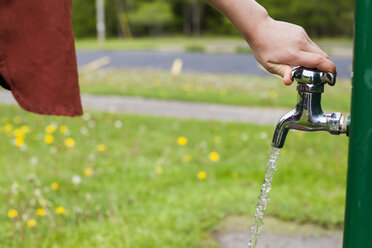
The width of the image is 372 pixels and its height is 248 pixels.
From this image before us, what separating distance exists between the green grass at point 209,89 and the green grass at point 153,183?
5.19 ft

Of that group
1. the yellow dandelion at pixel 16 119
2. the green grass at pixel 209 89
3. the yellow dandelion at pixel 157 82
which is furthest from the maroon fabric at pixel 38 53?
the yellow dandelion at pixel 157 82

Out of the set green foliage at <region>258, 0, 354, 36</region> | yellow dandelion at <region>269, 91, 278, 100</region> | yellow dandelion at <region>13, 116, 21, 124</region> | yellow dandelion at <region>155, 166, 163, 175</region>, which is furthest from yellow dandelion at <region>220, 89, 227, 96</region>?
green foliage at <region>258, 0, 354, 36</region>

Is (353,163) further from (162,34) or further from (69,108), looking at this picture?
(162,34)

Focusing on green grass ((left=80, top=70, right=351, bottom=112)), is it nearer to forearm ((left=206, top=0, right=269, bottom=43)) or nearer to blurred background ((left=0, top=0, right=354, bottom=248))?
blurred background ((left=0, top=0, right=354, bottom=248))

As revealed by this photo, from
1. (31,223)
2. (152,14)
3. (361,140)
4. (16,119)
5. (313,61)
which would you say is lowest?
(152,14)

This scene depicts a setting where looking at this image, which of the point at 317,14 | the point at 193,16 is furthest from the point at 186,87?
the point at 193,16

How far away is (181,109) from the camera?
5516mm

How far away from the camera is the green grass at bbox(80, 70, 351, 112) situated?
5.89 meters

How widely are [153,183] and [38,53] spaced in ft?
6.31

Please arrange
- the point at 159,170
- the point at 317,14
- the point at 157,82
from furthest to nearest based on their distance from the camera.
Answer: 1. the point at 317,14
2. the point at 157,82
3. the point at 159,170

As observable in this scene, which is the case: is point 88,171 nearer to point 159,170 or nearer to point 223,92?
point 159,170

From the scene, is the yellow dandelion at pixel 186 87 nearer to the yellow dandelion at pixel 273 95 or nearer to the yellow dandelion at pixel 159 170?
the yellow dandelion at pixel 273 95

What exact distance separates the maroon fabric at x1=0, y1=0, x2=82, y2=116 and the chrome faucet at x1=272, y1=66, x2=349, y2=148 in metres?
0.49

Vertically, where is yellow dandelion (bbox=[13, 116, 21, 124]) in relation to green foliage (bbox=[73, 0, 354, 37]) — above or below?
above
